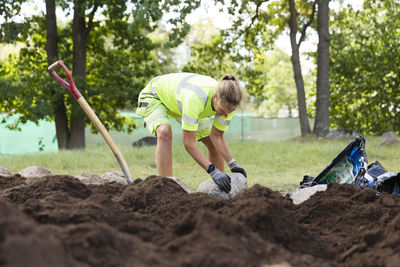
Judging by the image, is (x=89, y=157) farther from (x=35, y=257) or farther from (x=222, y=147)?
A: (x=35, y=257)

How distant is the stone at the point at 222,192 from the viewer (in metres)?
4.09

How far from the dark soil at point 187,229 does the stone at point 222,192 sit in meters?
1.02

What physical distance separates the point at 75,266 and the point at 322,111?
12452 millimetres

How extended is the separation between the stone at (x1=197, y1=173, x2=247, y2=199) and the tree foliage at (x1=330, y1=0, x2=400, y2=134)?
38.2 ft

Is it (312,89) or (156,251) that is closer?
(156,251)

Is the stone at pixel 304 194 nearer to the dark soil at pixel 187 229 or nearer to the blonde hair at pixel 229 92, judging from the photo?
the dark soil at pixel 187 229

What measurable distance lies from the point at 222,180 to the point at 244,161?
492cm

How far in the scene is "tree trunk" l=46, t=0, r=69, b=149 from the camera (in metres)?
12.3

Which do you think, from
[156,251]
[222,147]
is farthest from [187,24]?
[156,251]

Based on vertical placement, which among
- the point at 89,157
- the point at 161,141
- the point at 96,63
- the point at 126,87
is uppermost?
the point at 96,63

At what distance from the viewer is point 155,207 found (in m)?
2.73

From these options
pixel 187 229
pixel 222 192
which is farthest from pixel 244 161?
pixel 187 229

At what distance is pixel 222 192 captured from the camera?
4.09 m

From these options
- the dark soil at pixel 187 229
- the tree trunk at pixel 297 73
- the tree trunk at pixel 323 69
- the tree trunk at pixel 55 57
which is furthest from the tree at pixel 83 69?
the dark soil at pixel 187 229
